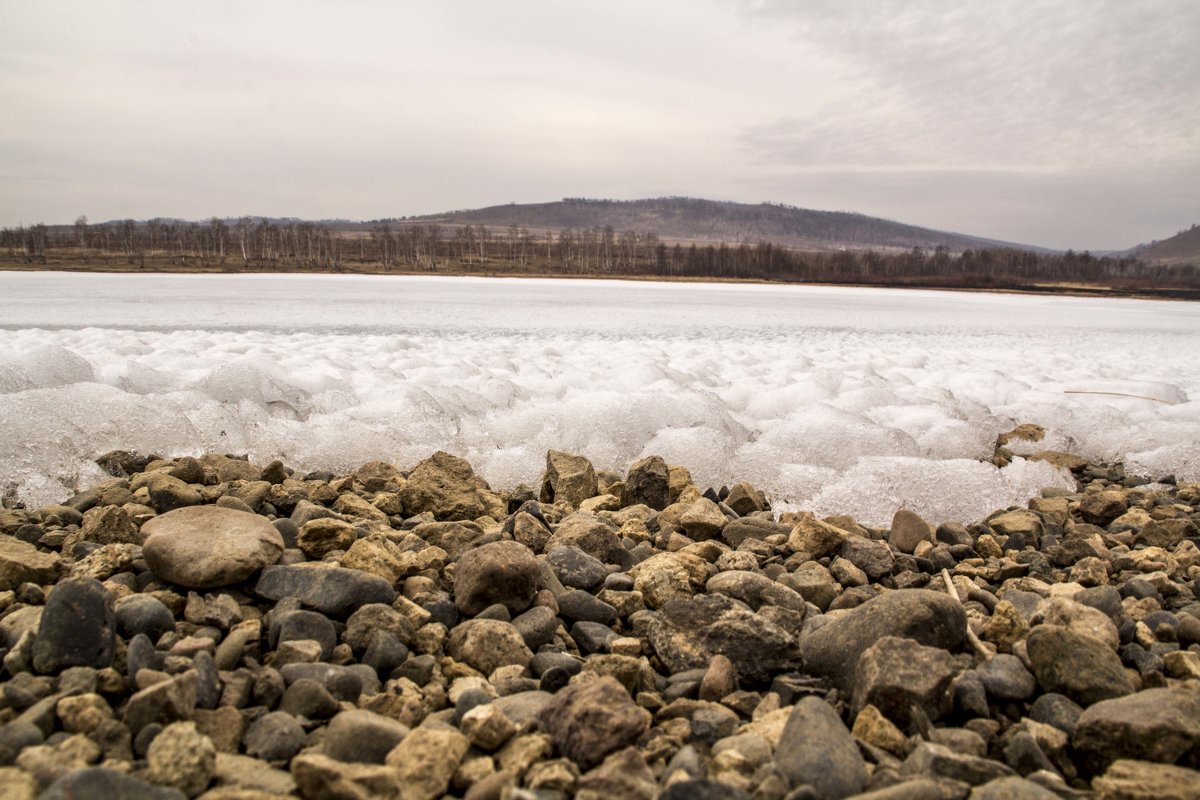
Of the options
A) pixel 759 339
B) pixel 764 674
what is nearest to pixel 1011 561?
pixel 764 674

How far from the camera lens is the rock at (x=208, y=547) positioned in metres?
1.93

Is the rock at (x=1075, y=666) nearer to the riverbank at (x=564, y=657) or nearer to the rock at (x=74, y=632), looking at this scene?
the riverbank at (x=564, y=657)

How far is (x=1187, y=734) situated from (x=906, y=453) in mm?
2679

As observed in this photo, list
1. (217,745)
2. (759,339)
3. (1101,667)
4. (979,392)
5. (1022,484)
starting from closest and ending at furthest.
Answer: (217,745)
(1101,667)
(1022,484)
(979,392)
(759,339)

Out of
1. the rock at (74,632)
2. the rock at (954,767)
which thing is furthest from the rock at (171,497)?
the rock at (954,767)

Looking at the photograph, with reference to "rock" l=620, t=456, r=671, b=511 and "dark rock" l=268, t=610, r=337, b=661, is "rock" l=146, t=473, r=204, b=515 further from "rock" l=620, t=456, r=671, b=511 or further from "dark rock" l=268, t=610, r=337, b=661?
"rock" l=620, t=456, r=671, b=511

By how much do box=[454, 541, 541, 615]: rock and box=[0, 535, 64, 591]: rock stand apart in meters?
1.09

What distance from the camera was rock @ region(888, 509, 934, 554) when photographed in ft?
9.41

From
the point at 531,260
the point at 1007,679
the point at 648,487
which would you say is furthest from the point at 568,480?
the point at 531,260

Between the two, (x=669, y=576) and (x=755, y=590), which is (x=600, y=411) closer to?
(x=669, y=576)

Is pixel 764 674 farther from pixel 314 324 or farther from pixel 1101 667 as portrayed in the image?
pixel 314 324

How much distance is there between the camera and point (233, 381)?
13.8ft

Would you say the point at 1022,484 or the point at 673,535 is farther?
the point at 1022,484

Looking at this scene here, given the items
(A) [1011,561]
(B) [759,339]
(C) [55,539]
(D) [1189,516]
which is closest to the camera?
(C) [55,539]
